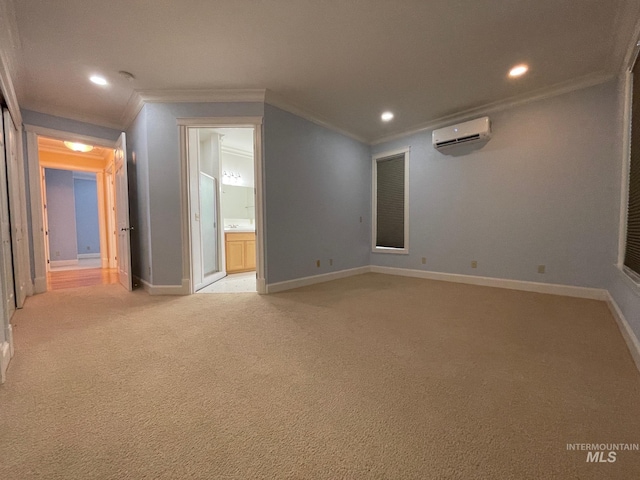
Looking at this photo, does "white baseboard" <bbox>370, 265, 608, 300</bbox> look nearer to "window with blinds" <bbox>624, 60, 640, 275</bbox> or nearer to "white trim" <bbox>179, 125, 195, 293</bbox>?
"window with blinds" <bbox>624, 60, 640, 275</bbox>

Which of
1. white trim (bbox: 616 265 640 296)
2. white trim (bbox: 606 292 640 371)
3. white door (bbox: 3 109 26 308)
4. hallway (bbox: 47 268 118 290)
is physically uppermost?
white door (bbox: 3 109 26 308)

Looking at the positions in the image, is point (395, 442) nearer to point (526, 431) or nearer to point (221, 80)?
point (526, 431)

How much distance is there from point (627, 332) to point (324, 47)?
11.7 feet

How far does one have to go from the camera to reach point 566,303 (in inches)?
118

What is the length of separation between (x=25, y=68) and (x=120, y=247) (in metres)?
2.51

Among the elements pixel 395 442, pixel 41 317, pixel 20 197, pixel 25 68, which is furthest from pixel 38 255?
pixel 395 442

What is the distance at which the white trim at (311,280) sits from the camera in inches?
145

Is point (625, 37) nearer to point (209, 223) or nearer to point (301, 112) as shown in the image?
point (301, 112)

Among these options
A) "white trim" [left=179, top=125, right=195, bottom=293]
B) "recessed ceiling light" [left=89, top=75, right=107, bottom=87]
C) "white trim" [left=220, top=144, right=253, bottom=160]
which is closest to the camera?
"recessed ceiling light" [left=89, top=75, right=107, bottom=87]

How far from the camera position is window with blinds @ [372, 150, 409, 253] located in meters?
4.89

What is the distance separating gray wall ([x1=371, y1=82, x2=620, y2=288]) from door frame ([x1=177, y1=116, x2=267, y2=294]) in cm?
287

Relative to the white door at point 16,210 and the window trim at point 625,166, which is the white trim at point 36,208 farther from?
the window trim at point 625,166

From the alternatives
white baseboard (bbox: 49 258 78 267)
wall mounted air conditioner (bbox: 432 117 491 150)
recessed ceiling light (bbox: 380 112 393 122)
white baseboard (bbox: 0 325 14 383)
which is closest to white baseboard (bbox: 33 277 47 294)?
white baseboard (bbox: 0 325 14 383)

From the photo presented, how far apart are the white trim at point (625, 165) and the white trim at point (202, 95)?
153 inches
